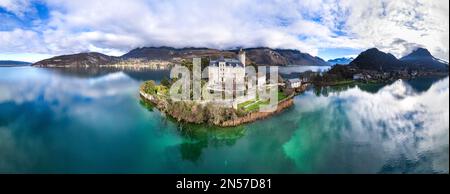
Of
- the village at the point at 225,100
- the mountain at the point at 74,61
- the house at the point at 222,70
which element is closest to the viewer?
A: the village at the point at 225,100

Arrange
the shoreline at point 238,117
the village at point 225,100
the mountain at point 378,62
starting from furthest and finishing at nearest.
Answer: the mountain at point 378,62
the village at point 225,100
the shoreline at point 238,117

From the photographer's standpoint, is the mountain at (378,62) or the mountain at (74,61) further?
the mountain at (74,61)

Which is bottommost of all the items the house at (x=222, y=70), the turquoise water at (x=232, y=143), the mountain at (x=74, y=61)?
the turquoise water at (x=232, y=143)

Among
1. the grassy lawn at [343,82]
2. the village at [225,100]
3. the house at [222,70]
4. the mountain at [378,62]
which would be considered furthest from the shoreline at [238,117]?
the mountain at [378,62]

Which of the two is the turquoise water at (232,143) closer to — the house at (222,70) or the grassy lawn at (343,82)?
the house at (222,70)

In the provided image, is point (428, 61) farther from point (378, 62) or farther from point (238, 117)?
point (378, 62)
